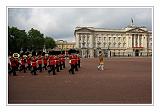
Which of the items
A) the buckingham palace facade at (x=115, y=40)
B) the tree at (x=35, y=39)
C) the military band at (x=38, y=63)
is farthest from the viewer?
the buckingham palace facade at (x=115, y=40)

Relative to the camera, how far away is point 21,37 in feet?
181

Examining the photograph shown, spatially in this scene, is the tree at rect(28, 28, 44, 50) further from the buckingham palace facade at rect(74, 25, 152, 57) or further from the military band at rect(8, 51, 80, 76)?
the military band at rect(8, 51, 80, 76)

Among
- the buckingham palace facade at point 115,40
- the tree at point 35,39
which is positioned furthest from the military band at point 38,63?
the buckingham palace facade at point 115,40

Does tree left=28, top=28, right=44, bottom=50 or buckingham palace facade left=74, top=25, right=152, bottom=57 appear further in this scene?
buckingham palace facade left=74, top=25, right=152, bottom=57

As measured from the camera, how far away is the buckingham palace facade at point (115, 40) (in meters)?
93.7

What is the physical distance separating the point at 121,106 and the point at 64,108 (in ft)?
3.51

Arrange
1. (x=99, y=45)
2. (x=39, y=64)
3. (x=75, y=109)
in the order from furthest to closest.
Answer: (x=99, y=45)
(x=39, y=64)
(x=75, y=109)

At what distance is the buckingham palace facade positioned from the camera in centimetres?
9369

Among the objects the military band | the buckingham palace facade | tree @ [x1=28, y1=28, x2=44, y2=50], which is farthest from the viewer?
the buckingham palace facade

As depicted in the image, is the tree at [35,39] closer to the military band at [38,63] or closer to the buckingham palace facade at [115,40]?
the buckingham palace facade at [115,40]

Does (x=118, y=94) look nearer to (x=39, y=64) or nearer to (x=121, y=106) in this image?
(x=121, y=106)

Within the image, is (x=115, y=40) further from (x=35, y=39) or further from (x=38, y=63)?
(x=38, y=63)

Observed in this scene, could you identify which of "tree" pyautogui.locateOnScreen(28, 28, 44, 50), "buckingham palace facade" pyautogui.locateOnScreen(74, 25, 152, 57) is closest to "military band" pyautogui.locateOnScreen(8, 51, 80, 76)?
"tree" pyautogui.locateOnScreen(28, 28, 44, 50)

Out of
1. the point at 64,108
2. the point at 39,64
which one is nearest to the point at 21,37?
the point at 39,64
